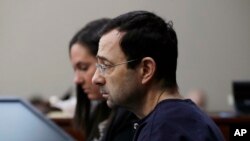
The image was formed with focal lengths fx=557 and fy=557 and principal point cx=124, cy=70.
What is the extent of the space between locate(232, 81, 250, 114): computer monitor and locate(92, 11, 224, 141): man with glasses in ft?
7.67

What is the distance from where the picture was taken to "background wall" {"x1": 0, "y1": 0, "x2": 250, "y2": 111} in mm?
5488

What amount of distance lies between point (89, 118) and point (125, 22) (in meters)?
0.88

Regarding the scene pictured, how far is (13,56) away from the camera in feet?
21.0

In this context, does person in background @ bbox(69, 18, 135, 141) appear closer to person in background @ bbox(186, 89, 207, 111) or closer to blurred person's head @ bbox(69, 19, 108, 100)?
blurred person's head @ bbox(69, 19, 108, 100)

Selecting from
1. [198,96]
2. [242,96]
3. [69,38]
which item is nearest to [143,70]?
[242,96]

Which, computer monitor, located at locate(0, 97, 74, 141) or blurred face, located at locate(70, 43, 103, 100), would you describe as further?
blurred face, located at locate(70, 43, 103, 100)

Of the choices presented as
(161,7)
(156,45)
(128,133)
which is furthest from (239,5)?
(156,45)

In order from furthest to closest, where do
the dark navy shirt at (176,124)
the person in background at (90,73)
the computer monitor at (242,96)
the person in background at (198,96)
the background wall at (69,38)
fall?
the background wall at (69,38), the person in background at (198,96), the computer monitor at (242,96), the person in background at (90,73), the dark navy shirt at (176,124)

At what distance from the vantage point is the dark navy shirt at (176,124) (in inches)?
49.7

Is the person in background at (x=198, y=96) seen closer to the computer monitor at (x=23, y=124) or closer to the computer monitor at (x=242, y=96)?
the computer monitor at (x=242, y=96)

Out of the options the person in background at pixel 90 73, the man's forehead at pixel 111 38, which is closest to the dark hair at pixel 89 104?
the person in background at pixel 90 73

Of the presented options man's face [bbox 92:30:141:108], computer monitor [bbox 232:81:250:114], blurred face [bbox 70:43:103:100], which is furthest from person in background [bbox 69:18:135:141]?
computer monitor [bbox 232:81:250:114]

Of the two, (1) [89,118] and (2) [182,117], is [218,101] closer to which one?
(1) [89,118]

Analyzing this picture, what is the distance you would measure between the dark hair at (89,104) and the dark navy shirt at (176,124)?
76 centimetres
